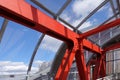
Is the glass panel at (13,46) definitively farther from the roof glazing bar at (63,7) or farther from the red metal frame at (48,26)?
the red metal frame at (48,26)

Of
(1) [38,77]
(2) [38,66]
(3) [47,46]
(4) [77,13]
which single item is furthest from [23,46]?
(1) [38,77]

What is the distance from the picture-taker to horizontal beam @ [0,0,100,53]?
7.23 meters

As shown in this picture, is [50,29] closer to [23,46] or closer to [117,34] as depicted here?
[23,46]

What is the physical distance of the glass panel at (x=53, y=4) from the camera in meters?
10.7

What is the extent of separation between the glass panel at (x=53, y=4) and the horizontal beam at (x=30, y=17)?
1.35 m

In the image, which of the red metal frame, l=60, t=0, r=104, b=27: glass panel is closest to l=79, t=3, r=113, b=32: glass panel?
l=60, t=0, r=104, b=27: glass panel

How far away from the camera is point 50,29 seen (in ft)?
31.0

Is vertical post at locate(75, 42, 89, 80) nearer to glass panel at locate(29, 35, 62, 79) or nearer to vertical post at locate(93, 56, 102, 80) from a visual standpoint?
glass panel at locate(29, 35, 62, 79)

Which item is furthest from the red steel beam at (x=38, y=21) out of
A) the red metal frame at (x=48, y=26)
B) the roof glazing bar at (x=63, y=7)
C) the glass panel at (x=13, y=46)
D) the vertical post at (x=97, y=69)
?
the vertical post at (x=97, y=69)

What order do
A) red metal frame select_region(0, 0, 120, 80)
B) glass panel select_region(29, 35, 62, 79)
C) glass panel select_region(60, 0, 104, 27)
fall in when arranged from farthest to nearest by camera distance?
1. glass panel select_region(29, 35, 62, 79)
2. glass panel select_region(60, 0, 104, 27)
3. red metal frame select_region(0, 0, 120, 80)

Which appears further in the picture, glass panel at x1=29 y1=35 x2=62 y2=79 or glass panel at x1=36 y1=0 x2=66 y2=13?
glass panel at x1=29 y1=35 x2=62 y2=79

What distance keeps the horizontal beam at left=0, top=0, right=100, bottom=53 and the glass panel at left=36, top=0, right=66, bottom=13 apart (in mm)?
1354

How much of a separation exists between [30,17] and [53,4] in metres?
3.27

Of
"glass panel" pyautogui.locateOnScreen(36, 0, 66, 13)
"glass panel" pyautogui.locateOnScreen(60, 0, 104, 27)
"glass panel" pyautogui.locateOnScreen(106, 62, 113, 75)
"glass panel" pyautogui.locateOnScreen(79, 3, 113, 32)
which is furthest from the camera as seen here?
"glass panel" pyautogui.locateOnScreen(106, 62, 113, 75)
